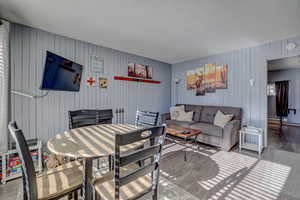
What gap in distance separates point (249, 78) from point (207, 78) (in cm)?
109

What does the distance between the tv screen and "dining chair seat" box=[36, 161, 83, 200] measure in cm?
176

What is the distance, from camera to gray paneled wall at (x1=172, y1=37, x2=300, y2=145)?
10.3ft

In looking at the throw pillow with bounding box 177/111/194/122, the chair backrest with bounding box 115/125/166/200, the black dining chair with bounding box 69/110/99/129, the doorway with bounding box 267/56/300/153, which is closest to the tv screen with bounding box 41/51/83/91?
the black dining chair with bounding box 69/110/99/129

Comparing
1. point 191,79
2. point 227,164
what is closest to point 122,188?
point 227,164

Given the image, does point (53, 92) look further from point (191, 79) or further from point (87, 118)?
point (191, 79)

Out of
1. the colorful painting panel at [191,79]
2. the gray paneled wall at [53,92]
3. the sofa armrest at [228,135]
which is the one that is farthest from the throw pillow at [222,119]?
the gray paneled wall at [53,92]

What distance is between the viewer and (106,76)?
11.5 ft

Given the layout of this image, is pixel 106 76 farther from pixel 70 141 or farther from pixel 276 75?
pixel 276 75

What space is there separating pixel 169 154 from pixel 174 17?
8.63ft

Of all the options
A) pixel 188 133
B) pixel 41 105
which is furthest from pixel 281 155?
pixel 41 105

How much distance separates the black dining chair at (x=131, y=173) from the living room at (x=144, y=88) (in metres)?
0.02

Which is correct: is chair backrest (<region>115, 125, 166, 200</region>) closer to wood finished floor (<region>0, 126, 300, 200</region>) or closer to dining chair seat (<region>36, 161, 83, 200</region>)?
dining chair seat (<region>36, 161, 83, 200</region>)

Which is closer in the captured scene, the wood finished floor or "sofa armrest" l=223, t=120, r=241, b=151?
the wood finished floor

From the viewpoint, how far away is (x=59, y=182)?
1.16 meters
